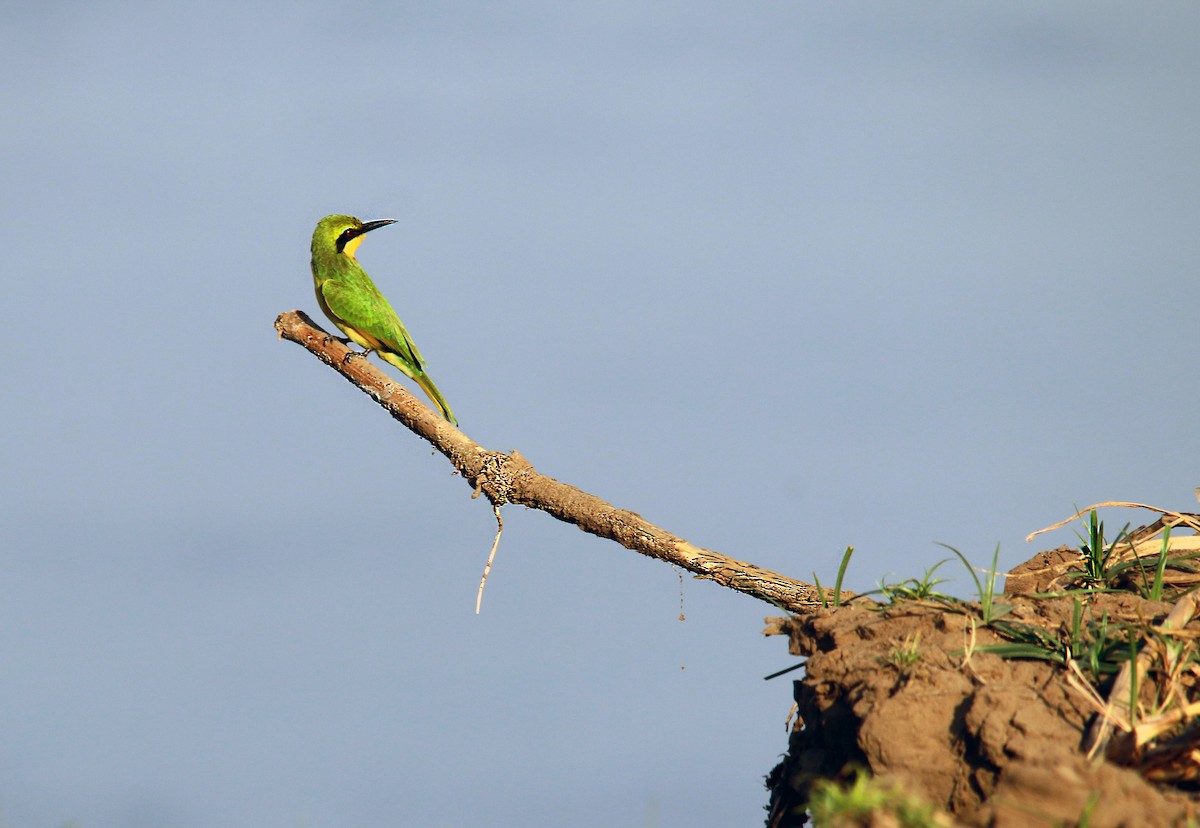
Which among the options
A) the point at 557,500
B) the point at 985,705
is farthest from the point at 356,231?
the point at 985,705

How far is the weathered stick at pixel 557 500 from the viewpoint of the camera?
670cm

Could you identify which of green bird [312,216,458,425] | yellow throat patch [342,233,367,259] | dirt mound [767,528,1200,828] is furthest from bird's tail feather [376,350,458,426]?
dirt mound [767,528,1200,828]

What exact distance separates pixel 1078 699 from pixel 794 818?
1.46m

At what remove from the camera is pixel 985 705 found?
167 inches

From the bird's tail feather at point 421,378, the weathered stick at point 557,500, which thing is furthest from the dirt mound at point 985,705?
the bird's tail feather at point 421,378

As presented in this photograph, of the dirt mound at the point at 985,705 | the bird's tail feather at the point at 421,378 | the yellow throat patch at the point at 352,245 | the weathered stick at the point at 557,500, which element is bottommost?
the dirt mound at the point at 985,705

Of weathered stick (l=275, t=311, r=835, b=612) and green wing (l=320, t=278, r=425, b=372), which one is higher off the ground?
green wing (l=320, t=278, r=425, b=372)

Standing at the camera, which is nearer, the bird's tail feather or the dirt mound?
the dirt mound

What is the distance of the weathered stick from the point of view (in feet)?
22.0

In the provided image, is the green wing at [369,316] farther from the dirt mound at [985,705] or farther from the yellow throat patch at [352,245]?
the dirt mound at [985,705]

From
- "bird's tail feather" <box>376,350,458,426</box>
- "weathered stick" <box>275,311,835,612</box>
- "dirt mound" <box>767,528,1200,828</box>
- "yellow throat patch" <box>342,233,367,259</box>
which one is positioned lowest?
"dirt mound" <box>767,528,1200,828</box>

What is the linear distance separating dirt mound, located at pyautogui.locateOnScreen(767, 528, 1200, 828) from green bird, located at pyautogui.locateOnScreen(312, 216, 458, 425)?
555cm

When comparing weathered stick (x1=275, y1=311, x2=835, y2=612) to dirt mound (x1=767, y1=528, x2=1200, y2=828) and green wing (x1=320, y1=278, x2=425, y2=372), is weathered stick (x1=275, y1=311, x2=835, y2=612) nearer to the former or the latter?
dirt mound (x1=767, y1=528, x2=1200, y2=828)

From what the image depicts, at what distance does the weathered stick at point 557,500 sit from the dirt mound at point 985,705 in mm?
1233
